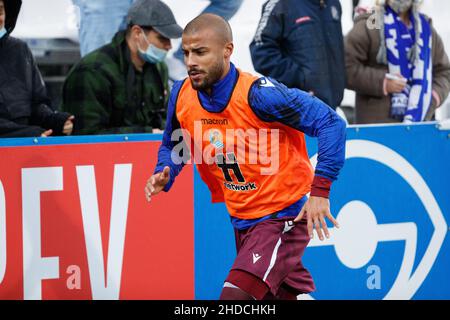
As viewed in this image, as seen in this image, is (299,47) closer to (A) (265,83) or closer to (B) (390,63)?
(B) (390,63)

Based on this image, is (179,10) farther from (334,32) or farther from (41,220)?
(41,220)

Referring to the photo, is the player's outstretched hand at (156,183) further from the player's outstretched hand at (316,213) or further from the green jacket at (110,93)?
the green jacket at (110,93)

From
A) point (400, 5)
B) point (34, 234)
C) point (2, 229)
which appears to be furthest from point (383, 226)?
point (2, 229)

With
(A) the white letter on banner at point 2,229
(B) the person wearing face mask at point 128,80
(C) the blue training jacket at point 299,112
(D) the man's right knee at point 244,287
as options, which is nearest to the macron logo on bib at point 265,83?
(C) the blue training jacket at point 299,112

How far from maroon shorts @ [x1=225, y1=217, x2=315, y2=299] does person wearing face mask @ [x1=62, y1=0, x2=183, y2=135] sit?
1.70 metres

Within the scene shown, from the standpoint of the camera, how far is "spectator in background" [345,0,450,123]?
8.30m

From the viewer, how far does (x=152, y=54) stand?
7453 mm

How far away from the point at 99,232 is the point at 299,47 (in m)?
2.01

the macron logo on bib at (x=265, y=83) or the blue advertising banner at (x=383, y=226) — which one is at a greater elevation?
the macron logo on bib at (x=265, y=83)

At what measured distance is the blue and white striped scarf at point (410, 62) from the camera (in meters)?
8.36

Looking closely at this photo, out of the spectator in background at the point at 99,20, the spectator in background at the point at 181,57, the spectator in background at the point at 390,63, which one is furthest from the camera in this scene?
the spectator in background at the point at 181,57

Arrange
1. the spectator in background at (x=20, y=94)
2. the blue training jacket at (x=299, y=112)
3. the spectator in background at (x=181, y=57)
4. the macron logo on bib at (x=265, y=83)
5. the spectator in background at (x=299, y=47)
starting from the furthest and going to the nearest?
the spectator in background at (x=181, y=57) < the spectator in background at (x=299, y=47) < the spectator in background at (x=20, y=94) < the macron logo on bib at (x=265, y=83) < the blue training jacket at (x=299, y=112)

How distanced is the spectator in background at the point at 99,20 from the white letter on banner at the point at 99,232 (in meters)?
1.19
